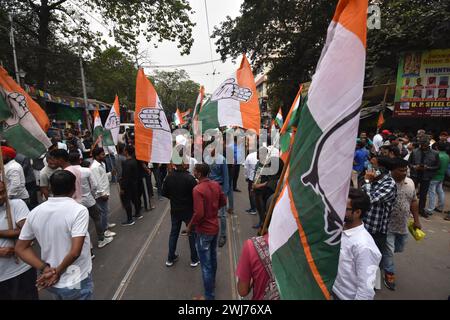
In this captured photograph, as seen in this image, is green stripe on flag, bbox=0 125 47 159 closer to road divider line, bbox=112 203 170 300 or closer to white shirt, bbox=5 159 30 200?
white shirt, bbox=5 159 30 200

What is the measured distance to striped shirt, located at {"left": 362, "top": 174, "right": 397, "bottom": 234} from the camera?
2883 millimetres

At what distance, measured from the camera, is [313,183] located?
1.40 metres

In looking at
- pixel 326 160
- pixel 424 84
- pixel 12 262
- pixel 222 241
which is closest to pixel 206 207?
pixel 222 241

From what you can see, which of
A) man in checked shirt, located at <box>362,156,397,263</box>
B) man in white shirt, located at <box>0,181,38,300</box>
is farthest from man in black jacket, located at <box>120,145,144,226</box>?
man in checked shirt, located at <box>362,156,397,263</box>

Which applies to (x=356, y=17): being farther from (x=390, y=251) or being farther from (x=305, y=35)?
(x=305, y=35)

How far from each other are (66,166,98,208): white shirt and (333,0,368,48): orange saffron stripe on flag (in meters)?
3.98

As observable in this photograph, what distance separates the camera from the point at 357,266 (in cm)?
185

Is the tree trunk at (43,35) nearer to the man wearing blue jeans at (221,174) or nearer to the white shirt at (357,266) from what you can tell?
the man wearing blue jeans at (221,174)

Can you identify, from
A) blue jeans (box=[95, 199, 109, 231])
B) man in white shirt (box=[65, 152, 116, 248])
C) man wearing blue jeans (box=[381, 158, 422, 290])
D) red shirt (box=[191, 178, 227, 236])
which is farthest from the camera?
blue jeans (box=[95, 199, 109, 231])

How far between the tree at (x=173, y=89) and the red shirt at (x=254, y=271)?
44.0 metres

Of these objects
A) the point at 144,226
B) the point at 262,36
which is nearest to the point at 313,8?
the point at 262,36

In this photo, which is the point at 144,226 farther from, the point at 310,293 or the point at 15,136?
the point at 310,293

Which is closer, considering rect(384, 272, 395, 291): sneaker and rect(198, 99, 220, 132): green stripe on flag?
rect(384, 272, 395, 291): sneaker
